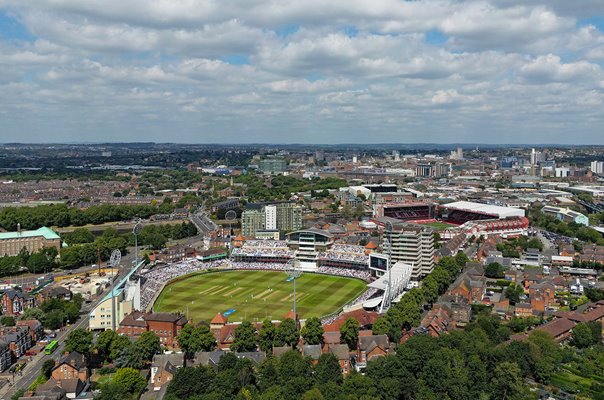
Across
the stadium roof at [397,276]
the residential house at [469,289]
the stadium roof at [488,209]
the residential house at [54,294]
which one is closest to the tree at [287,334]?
the stadium roof at [397,276]

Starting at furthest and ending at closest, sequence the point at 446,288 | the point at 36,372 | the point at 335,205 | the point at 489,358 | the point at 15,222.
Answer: the point at 335,205, the point at 15,222, the point at 446,288, the point at 36,372, the point at 489,358

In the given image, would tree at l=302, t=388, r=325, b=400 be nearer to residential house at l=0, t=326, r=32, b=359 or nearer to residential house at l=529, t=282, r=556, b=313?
residential house at l=0, t=326, r=32, b=359

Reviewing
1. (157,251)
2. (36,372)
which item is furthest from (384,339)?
(157,251)

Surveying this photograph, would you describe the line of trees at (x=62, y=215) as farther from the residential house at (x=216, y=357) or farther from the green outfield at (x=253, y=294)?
the residential house at (x=216, y=357)

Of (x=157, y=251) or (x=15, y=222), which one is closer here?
(x=157, y=251)

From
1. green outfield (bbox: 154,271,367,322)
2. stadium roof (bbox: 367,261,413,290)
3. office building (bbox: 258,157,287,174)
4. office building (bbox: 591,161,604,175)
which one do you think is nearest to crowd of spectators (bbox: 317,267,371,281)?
green outfield (bbox: 154,271,367,322)

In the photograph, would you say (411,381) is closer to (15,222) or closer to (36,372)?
(36,372)
